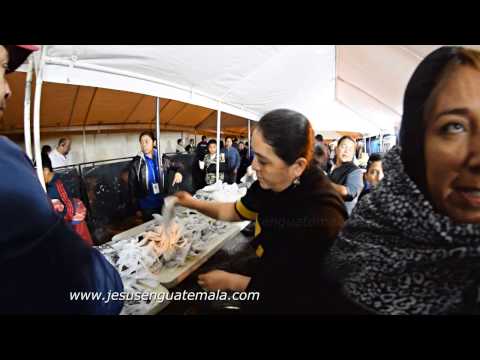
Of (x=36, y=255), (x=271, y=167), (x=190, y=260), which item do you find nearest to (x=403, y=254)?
(x=271, y=167)

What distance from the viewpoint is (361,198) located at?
0.82 m

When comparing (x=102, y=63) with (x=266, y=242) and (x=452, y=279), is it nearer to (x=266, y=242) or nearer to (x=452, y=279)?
(x=266, y=242)

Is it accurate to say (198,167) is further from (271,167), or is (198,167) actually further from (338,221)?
(338,221)

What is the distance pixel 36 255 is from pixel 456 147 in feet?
4.41

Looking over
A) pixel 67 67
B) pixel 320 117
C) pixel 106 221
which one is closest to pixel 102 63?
pixel 67 67

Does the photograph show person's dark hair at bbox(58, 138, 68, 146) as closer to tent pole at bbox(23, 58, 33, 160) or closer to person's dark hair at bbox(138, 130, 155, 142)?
tent pole at bbox(23, 58, 33, 160)

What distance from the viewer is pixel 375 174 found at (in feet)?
2.70

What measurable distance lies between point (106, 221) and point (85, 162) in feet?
0.87

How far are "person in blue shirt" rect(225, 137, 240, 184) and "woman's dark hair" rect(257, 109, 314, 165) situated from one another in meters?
0.22

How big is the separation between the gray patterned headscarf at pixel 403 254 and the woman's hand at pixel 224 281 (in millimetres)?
324

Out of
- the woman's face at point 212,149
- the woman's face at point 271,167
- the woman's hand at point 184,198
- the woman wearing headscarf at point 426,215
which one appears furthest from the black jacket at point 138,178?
the woman wearing headscarf at point 426,215

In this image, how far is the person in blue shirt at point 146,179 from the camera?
0.99 m

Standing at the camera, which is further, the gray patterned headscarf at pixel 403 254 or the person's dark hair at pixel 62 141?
the person's dark hair at pixel 62 141

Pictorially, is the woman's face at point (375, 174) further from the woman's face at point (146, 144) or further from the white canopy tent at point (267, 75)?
the woman's face at point (146, 144)
